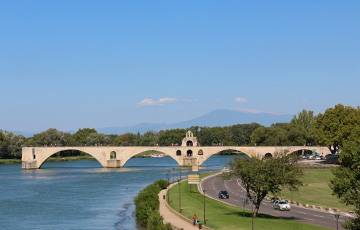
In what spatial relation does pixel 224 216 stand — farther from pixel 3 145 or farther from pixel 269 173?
pixel 3 145

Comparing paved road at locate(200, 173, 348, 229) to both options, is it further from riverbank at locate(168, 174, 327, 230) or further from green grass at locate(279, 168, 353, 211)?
green grass at locate(279, 168, 353, 211)

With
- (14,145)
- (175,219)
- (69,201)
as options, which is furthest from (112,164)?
(175,219)

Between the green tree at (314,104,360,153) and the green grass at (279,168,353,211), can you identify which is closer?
the green grass at (279,168,353,211)

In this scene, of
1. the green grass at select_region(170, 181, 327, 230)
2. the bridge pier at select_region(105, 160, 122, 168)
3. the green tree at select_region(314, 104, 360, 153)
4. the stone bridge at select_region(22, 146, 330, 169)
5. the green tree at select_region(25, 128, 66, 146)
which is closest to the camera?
the green grass at select_region(170, 181, 327, 230)

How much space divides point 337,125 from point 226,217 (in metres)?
79.3

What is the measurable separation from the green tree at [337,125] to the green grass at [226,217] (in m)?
60.0

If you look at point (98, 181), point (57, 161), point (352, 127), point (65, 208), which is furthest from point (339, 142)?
point (57, 161)

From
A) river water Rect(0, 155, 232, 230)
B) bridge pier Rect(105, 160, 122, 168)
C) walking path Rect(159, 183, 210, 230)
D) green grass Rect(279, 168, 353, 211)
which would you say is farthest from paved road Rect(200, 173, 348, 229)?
bridge pier Rect(105, 160, 122, 168)

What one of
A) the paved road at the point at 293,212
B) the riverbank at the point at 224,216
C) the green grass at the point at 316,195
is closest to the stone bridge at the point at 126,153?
the green grass at the point at 316,195

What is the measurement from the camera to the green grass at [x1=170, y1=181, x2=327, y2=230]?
4352cm

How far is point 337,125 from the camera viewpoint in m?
120

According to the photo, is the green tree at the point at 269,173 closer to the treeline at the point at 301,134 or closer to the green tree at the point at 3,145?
the treeline at the point at 301,134

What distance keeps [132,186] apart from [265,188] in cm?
4882

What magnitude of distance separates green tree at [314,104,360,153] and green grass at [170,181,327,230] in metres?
60.0
